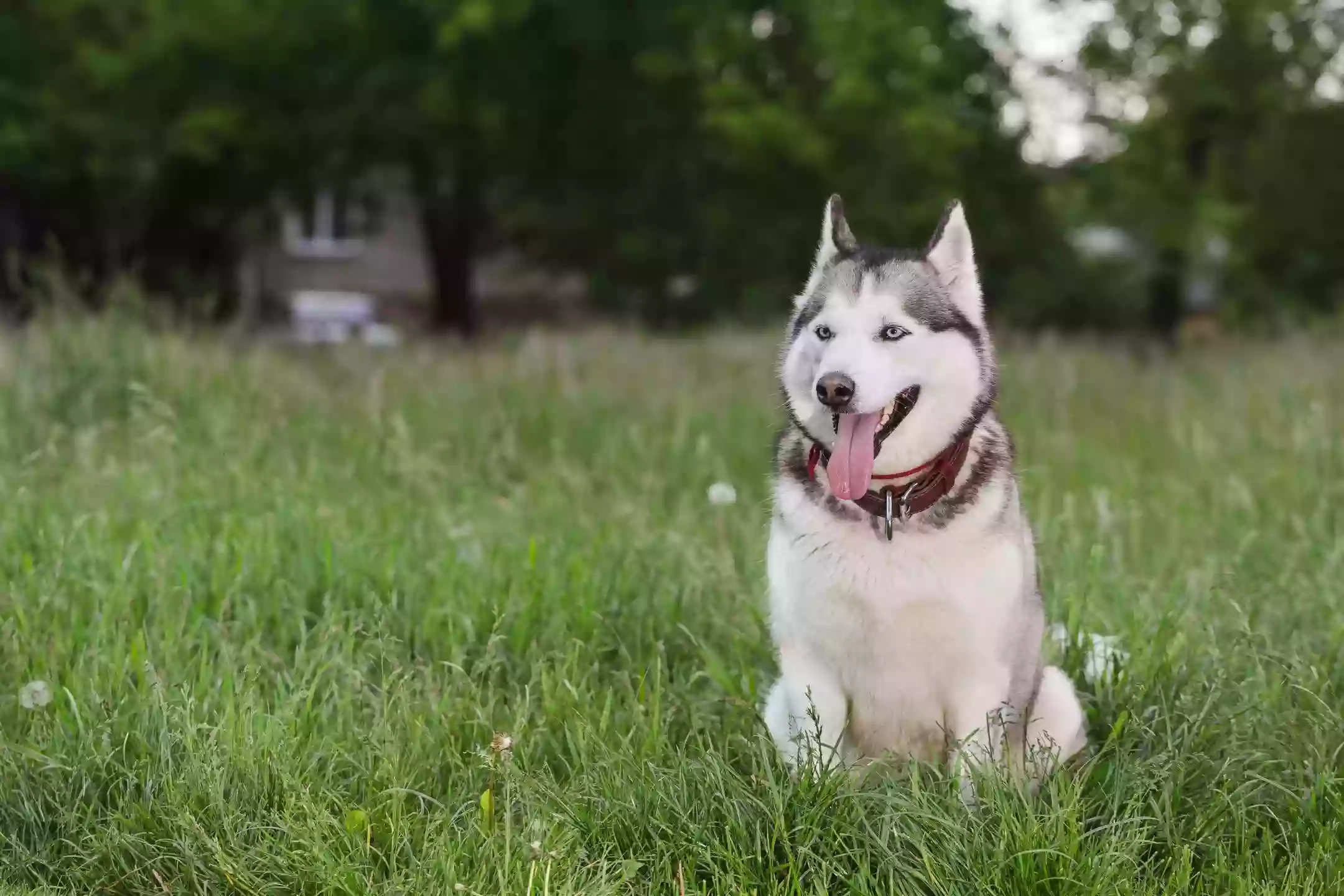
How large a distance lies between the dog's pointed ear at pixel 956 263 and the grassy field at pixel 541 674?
119cm

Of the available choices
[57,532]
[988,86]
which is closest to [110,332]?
[57,532]

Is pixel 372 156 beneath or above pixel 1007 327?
above

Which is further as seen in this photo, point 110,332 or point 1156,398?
point 1156,398

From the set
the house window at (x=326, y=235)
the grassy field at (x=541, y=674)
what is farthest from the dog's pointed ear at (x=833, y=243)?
the house window at (x=326, y=235)

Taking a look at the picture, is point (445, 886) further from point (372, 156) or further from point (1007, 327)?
point (372, 156)

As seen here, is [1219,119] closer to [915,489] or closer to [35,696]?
[915,489]

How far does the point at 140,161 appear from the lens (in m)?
16.2

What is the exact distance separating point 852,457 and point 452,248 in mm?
17326

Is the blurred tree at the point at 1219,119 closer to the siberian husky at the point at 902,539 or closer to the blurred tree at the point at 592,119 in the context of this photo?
the blurred tree at the point at 592,119

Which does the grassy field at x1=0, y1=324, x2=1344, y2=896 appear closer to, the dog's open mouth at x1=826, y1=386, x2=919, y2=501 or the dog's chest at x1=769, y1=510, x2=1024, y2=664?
the dog's chest at x1=769, y1=510, x2=1024, y2=664

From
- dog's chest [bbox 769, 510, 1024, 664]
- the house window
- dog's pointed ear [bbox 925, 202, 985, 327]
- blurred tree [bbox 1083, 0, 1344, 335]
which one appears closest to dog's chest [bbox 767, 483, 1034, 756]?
dog's chest [bbox 769, 510, 1024, 664]

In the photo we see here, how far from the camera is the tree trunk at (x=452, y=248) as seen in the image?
18.2 meters

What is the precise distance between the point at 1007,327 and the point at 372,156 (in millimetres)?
9221

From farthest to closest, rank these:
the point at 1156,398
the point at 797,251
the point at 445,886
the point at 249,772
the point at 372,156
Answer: the point at 372,156
the point at 797,251
the point at 1156,398
the point at 249,772
the point at 445,886
